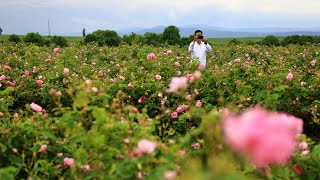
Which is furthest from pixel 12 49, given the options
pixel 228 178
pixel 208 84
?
pixel 228 178

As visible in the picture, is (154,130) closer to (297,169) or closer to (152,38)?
(297,169)

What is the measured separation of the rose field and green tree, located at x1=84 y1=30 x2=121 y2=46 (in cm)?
1525

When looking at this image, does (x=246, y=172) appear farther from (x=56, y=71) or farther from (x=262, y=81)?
(x=56, y=71)

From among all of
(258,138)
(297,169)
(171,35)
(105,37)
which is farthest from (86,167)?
(105,37)

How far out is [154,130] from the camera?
337 centimetres

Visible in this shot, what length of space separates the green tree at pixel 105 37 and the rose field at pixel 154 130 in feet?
50.0

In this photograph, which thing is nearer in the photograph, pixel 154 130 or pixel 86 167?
pixel 86 167

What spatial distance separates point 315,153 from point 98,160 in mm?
1546

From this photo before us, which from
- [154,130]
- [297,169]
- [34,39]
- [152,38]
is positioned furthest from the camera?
[152,38]

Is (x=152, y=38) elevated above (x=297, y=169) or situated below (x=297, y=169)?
above

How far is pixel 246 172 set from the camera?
101 inches

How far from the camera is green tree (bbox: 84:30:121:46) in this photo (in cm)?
2448

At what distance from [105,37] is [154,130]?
2239cm

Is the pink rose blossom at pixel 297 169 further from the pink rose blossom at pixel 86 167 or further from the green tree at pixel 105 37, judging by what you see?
the green tree at pixel 105 37
